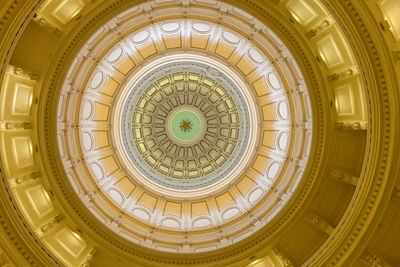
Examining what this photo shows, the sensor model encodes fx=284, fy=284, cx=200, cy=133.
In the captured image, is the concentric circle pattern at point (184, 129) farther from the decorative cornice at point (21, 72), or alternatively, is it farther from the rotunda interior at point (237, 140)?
the decorative cornice at point (21, 72)

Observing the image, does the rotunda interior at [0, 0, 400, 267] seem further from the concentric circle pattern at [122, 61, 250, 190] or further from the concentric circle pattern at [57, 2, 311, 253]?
the concentric circle pattern at [122, 61, 250, 190]

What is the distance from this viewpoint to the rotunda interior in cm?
1074

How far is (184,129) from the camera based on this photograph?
916 inches

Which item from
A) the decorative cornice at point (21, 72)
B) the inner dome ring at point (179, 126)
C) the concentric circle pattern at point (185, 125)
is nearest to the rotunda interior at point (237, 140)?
the decorative cornice at point (21, 72)

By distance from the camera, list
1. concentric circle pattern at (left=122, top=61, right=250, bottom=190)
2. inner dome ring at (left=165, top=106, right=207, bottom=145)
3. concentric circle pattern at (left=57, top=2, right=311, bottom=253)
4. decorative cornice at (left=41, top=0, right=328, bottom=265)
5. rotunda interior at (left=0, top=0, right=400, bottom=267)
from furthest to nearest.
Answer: inner dome ring at (left=165, top=106, right=207, bottom=145) < concentric circle pattern at (left=122, top=61, right=250, bottom=190) < concentric circle pattern at (left=57, top=2, right=311, bottom=253) < decorative cornice at (left=41, top=0, right=328, bottom=265) < rotunda interior at (left=0, top=0, right=400, bottom=267)

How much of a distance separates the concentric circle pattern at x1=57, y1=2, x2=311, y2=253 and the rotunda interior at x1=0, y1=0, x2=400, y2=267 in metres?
0.11

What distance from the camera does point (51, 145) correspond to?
13055 mm

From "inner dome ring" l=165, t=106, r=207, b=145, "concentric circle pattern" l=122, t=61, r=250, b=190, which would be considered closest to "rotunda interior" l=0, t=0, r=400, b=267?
"concentric circle pattern" l=122, t=61, r=250, b=190

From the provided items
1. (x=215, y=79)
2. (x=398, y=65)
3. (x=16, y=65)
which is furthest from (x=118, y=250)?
(x=398, y=65)

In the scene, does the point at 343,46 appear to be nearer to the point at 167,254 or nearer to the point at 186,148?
the point at 167,254

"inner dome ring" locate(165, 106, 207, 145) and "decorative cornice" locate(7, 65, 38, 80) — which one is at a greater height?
"decorative cornice" locate(7, 65, 38, 80)

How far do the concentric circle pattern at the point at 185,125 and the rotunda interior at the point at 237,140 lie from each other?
239 mm

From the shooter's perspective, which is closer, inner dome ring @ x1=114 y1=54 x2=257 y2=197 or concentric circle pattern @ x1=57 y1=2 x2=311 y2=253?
concentric circle pattern @ x1=57 y1=2 x2=311 y2=253

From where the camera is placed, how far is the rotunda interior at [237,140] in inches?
423
